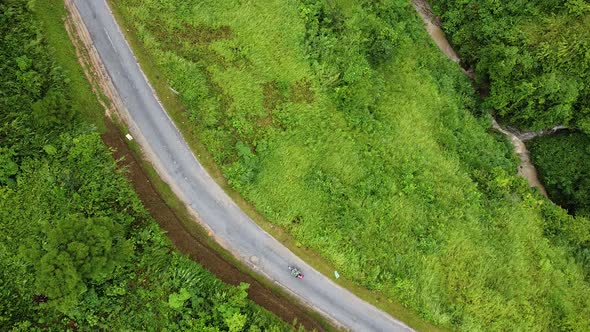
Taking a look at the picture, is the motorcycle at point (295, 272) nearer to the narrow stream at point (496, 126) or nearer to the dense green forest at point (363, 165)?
the dense green forest at point (363, 165)

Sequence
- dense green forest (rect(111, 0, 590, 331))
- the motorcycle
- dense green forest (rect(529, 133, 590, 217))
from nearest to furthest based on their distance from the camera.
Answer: the motorcycle → dense green forest (rect(111, 0, 590, 331)) → dense green forest (rect(529, 133, 590, 217))

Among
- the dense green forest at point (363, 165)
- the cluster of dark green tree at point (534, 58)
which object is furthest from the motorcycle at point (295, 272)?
the cluster of dark green tree at point (534, 58)

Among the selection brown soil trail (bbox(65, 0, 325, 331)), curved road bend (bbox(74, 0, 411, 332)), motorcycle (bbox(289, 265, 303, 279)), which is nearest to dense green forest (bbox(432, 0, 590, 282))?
curved road bend (bbox(74, 0, 411, 332))

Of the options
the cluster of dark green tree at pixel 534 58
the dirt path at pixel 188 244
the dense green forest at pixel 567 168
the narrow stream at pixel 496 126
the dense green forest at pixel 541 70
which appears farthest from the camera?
the narrow stream at pixel 496 126

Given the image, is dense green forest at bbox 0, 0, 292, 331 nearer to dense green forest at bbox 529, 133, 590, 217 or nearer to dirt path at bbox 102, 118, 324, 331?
dirt path at bbox 102, 118, 324, 331

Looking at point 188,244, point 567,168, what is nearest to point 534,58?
point 567,168

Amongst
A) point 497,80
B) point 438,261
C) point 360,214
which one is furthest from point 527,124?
point 360,214

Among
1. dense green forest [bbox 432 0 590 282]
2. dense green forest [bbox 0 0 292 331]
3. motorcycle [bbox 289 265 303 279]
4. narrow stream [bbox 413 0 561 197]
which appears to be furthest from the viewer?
narrow stream [bbox 413 0 561 197]
